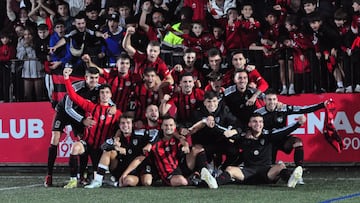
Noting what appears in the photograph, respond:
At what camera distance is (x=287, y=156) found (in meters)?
13.9

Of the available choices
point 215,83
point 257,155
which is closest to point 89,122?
point 215,83

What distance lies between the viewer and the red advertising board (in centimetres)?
1355

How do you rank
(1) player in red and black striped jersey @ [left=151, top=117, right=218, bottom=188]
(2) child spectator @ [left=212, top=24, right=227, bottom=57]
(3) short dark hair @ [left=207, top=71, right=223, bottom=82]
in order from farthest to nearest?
(2) child spectator @ [left=212, top=24, right=227, bottom=57], (3) short dark hair @ [left=207, top=71, right=223, bottom=82], (1) player in red and black striped jersey @ [left=151, top=117, right=218, bottom=188]

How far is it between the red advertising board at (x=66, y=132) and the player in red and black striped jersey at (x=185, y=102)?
6.26 ft

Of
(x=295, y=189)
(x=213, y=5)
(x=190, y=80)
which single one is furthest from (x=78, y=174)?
(x=213, y=5)

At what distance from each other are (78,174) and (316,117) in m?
3.83

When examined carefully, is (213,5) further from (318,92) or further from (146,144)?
(146,144)

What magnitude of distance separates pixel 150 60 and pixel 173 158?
1.57 m

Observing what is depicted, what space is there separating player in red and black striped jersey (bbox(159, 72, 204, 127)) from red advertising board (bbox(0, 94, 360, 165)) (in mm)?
1910

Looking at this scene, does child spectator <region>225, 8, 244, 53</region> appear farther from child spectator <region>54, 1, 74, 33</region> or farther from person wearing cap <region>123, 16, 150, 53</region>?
child spectator <region>54, 1, 74, 33</region>

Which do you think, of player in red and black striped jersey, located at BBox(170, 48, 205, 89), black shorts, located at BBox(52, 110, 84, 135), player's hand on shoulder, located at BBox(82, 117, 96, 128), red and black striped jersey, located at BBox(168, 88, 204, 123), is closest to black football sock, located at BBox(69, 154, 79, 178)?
player's hand on shoulder, located at BBox(82, 117, 96, 128)

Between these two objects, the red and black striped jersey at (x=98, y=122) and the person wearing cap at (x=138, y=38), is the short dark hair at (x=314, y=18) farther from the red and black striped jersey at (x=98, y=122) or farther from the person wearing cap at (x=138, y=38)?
the red and black striped jersey at (x=98, y=122)

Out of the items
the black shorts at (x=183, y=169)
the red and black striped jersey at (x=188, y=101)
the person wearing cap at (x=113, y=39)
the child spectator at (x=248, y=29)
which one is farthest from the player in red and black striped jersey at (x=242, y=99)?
the person wearing cap at (x=113, y=39)

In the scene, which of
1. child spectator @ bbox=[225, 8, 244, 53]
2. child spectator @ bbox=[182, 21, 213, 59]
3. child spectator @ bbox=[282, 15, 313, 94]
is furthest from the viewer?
child spectator @ bbox=[225, 8, 244, 53]
